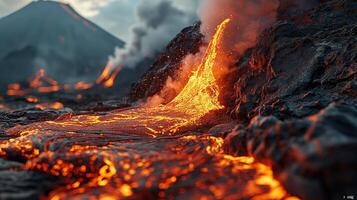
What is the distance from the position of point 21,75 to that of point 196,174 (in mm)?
83515

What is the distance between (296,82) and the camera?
7.12 meters

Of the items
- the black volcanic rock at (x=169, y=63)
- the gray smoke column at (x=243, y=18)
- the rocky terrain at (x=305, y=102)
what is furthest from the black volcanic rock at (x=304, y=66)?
the black volcanic rock at (x=169, y=63)

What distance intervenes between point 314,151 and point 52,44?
326 ft

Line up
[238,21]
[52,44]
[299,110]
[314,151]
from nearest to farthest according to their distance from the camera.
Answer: [314,151] < [299,110] < [238,21] < [52,44]

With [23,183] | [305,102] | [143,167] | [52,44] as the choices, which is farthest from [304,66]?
[52,44]

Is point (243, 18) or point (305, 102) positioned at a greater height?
point (243, 18)

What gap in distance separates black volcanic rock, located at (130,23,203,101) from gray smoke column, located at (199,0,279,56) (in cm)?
234

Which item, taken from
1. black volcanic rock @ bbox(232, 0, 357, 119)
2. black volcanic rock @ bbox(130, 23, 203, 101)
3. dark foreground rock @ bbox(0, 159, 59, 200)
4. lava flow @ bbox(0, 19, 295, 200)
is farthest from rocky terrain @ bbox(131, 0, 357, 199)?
black volcanic rock @ bbox(130, 23, 203, 101)

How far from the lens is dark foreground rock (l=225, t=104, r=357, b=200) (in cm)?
284

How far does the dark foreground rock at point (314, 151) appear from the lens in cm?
284

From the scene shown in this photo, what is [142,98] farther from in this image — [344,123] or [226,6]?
[344,123]

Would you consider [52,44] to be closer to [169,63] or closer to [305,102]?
[169,63]

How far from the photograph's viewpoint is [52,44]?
3681 inches

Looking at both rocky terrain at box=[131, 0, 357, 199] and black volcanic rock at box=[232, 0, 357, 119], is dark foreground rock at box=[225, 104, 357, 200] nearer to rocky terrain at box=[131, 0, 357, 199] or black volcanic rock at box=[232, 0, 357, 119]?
rocky terrain at box=[131, 0, 357, 199]
